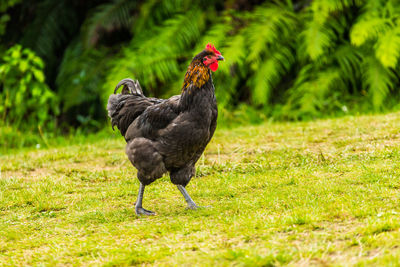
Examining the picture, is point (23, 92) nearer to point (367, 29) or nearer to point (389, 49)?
point (367, 29)

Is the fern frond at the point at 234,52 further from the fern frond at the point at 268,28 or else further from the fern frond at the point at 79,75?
the fern frond at the point at 79,75

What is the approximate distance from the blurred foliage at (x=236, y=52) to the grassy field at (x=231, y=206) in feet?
4.87

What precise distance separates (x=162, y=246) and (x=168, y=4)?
714 cm

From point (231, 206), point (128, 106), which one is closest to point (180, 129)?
point (231, 206)

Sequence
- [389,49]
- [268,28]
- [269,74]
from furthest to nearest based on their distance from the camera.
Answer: [268,28] → [269,74] → [389,49]

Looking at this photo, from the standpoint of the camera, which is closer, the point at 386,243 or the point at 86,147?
the point at 386,243

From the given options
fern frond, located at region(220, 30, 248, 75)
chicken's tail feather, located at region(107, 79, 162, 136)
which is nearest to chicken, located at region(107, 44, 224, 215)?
chicken's tail feather, located at region(107, 79, 162, 136)

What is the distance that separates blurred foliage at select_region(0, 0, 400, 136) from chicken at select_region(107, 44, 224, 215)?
4.22 metres

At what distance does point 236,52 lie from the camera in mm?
8891

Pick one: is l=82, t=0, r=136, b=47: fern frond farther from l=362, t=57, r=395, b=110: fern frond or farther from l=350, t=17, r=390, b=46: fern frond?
l=362, t=57, r=395, b=110: fern frond


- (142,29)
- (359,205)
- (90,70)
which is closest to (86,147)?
(90,70)

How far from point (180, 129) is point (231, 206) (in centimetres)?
78

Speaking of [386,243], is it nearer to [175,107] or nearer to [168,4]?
[175,107]

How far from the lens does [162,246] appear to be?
3654 millimetres
